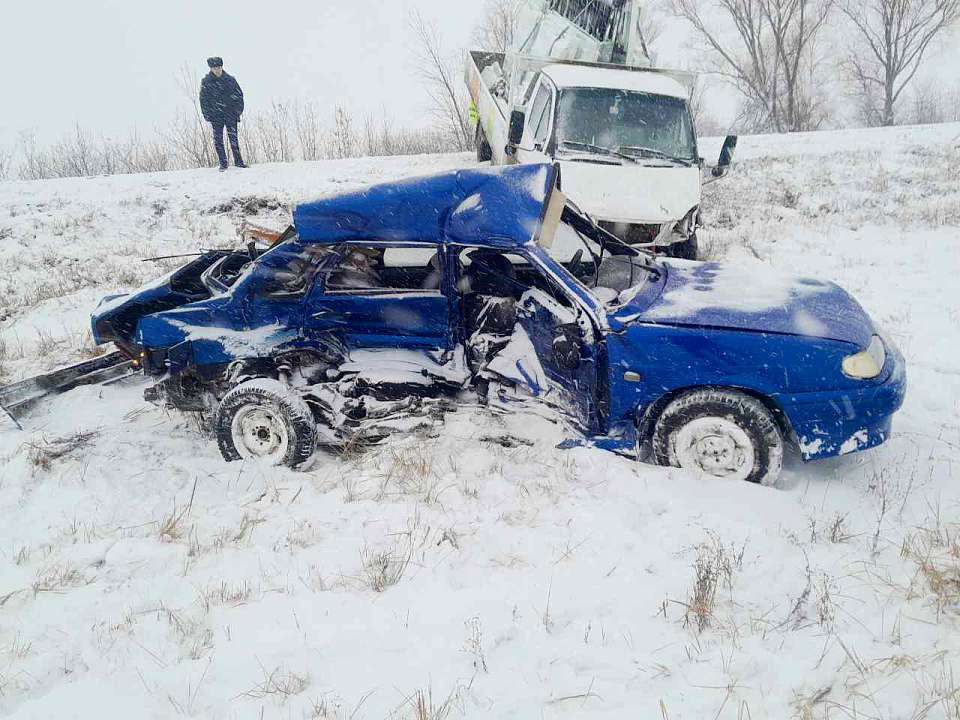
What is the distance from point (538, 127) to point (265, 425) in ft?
17.4

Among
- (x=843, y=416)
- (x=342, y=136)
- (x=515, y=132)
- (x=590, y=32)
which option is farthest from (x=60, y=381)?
(x=342, y=136)

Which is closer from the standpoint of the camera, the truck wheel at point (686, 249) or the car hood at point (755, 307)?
the car hood at point (755, 307)

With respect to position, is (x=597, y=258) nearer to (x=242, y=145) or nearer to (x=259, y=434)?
(x=259, y=434)

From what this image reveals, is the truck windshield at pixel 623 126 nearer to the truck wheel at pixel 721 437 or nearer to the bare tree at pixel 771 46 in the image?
the truck wheel at pixel 721 437

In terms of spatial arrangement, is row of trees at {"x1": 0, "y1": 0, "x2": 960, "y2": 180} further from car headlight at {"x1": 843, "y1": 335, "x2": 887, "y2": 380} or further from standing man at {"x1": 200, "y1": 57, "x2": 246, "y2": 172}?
car headlight at {"x1": 843, "y1": 335, "x2": 887, "y2": 380}

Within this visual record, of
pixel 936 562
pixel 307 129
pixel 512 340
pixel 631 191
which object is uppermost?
pixel 307 129

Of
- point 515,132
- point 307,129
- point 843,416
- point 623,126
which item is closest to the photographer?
point 843,416

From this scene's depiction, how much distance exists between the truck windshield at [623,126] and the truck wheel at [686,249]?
40.4 inches

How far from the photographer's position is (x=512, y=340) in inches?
158

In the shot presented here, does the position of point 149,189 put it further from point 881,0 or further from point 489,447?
point 881,0

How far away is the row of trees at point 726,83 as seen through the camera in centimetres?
1661

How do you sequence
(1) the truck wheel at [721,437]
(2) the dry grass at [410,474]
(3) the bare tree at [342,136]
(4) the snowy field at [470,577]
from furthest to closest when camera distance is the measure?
(3) the bare tree at [342,136]
(2) the dry grass at [410,474]
(1) the truck wheel at [721,437]
(4) the snowy field at [470,577]

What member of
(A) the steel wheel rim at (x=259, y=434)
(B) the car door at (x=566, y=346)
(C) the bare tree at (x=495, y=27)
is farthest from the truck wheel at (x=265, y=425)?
(C) the bare tree at (x=495, y=27)

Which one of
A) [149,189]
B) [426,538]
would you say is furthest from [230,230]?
[426,538]
